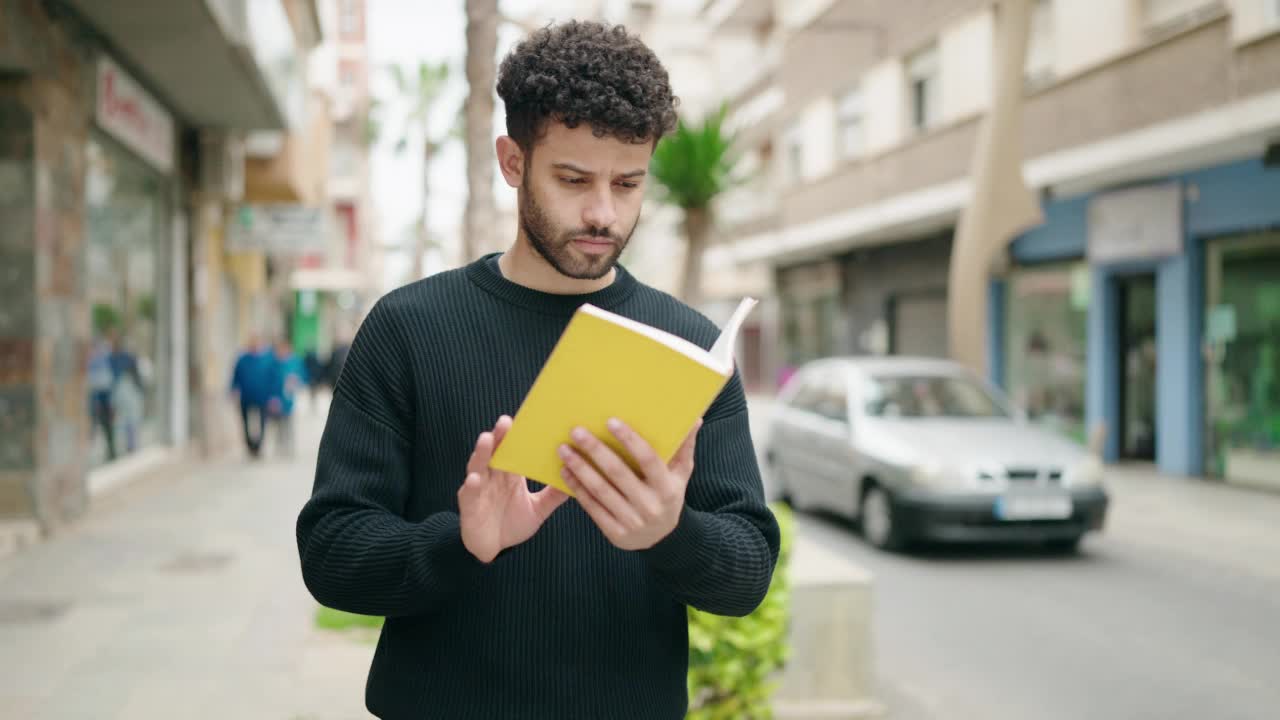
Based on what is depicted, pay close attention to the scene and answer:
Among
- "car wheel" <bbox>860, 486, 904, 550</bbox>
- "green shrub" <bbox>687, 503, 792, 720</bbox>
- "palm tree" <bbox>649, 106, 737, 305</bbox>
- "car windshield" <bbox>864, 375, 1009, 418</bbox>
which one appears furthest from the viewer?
"palm tree" <bbox>649, 106, 737, 305</bbox>

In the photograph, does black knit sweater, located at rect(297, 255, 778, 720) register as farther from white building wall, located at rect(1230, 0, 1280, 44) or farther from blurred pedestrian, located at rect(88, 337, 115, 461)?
white building wall, located at rect(1230, 0, 1280, 44)

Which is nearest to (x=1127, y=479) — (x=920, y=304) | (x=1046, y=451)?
(x=1046, y=451)

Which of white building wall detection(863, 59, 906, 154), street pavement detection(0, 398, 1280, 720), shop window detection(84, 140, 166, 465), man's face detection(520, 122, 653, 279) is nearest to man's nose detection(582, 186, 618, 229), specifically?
man's face detection(520, 122, 653, 279)

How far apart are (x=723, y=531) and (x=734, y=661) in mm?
→ 2653

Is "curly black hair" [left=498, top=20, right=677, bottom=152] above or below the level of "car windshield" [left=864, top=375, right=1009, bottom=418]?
above

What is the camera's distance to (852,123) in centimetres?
2495

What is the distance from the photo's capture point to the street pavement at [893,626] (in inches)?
205

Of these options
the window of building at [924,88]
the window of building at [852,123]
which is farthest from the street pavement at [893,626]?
the window of building at [852,123]

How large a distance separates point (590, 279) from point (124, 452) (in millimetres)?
13339

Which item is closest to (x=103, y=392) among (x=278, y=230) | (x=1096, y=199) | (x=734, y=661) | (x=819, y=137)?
(x=278, y=230)

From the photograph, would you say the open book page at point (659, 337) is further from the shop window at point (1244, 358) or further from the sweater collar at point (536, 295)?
the shop window at point (1244, 358)

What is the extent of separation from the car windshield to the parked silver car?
0.01 m

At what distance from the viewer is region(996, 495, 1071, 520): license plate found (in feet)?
29.8

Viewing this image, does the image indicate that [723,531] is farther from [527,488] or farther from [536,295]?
[536,295]
